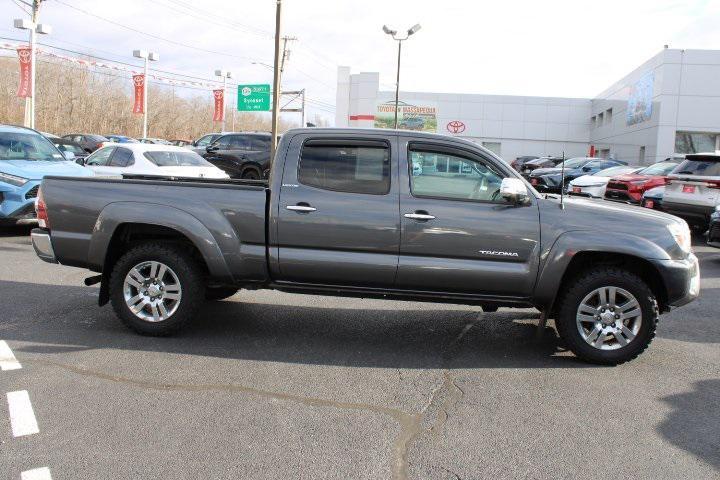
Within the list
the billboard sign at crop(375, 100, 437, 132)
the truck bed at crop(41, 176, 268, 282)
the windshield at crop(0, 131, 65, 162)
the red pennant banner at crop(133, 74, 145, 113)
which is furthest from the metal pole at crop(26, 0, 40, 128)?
the billboard sign at crop(375, 100, 437, 132)

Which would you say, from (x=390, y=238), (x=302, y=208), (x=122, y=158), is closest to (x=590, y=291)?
(x=390, y=238)

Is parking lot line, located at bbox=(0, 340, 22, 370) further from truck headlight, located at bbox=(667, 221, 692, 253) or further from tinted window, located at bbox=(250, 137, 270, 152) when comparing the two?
tinted window, located at bbox=(250, 137, 270, 152)

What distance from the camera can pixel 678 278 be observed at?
5.11 meters

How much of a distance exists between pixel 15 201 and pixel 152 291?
5900 millimetres

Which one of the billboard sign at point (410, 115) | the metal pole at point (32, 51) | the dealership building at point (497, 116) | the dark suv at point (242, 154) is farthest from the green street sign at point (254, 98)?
the dark suv at point (242, 154)

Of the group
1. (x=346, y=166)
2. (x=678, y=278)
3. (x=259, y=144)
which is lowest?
(x=678, y=278)

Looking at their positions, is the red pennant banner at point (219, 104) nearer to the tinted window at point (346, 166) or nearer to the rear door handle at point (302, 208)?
the tinted window at point (346, 166)

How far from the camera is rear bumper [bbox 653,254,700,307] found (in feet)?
16.7

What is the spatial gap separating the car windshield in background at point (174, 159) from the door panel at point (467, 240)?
9545 mm

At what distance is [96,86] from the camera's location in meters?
70.4

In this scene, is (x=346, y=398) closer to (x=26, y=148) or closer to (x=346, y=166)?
(x=346, y=166)

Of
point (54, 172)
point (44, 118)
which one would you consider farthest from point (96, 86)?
point (54, 172)

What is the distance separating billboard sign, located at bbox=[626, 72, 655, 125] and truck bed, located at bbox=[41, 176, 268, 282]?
35.4 metres

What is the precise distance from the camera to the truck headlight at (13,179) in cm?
1001
